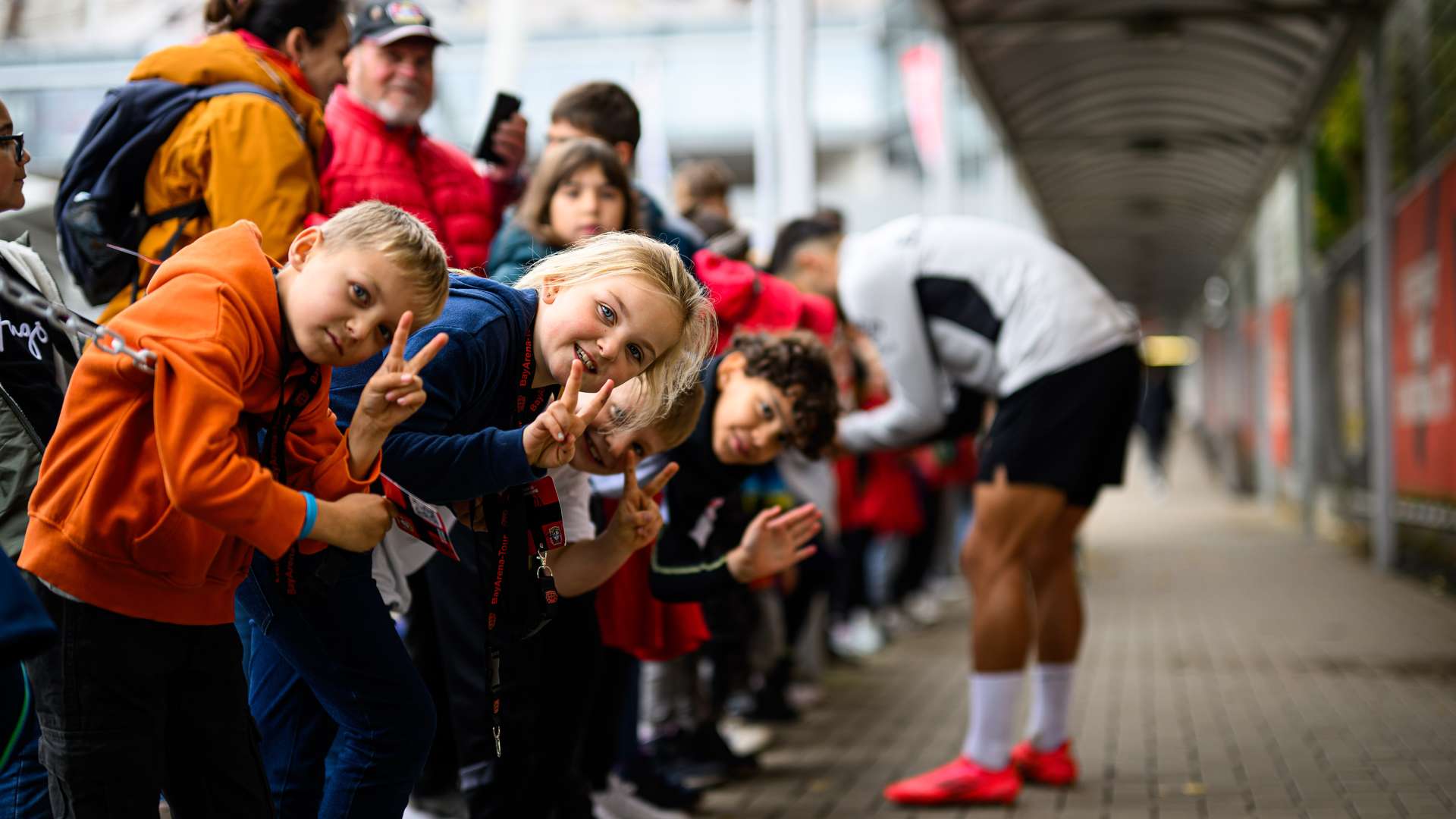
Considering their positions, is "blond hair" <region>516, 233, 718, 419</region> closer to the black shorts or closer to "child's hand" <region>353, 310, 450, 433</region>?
"child's hand" <region>353, 310, 450, 433</region>

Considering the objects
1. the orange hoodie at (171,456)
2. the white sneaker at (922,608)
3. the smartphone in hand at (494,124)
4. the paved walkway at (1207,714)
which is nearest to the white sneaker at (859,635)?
the paved walkway at (1207,714)

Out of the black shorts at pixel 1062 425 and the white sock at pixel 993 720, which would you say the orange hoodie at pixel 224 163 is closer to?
the black shorts at pixel 1062 425

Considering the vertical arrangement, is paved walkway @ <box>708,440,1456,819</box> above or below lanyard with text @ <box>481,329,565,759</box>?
below

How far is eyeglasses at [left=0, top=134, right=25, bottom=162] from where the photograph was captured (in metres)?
2.46

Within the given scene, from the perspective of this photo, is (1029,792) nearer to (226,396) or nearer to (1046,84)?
(226,396)

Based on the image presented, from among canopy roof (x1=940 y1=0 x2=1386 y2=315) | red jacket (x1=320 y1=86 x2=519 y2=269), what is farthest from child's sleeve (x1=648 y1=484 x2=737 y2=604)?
canopy roof (x1=940 y1=0 x2=1386 y2=315)

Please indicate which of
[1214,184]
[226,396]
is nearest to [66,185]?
[226,396]

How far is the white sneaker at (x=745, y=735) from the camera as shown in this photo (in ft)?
17.2

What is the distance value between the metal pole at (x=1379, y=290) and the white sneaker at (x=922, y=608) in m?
3.55

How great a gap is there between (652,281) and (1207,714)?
12.6 feet

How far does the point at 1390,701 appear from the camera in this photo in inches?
230

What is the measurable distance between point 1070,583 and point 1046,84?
1008cm

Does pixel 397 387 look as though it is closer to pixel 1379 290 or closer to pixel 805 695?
pixel 805 695

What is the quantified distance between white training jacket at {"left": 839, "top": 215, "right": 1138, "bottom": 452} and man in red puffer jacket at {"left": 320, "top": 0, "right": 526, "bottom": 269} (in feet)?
4.04
